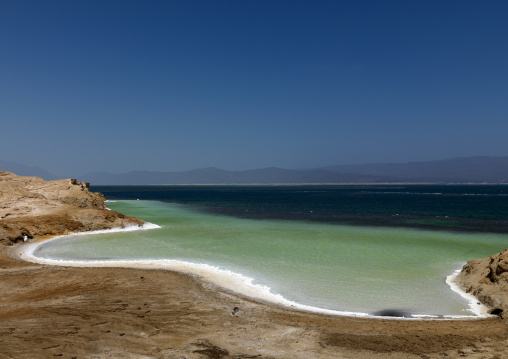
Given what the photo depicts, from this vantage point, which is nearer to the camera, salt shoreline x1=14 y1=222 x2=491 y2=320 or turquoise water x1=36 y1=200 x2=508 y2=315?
salt shoreline x1=14 y1=222 x2=491 y2=320

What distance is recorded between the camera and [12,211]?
82.8ft

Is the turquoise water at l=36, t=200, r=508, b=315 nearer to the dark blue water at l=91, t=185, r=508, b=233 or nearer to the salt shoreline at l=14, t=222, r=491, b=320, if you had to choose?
the salt shoreline at l=14, t=222, r=491, b=320

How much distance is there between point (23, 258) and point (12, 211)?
11.5 m

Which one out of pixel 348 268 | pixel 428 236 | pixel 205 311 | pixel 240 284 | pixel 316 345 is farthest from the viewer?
pixel 428 236

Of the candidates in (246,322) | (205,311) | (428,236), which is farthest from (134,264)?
(428,236)

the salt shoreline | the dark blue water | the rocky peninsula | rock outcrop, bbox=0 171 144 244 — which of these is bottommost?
the dark blue water

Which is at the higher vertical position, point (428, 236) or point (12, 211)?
point (12, 211)

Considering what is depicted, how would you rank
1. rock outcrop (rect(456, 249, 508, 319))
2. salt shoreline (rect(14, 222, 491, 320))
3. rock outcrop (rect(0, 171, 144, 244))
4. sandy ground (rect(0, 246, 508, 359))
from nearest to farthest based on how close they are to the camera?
sandy ground (rect(0, 246, 508, 359)), salt shoreline (rect(14, 222, 491, 320)), rock outcrop (rect(456, 249, 508, 319)), rock outcrop (rect(0, 171, 144, 244))

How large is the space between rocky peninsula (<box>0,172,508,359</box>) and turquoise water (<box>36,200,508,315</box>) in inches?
60.9

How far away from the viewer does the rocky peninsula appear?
6422 millimetres

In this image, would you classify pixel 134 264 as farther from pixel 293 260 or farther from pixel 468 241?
pixel 468 241

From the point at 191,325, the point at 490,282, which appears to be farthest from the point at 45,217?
the point at 490,282

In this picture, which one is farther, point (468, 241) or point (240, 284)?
point (468, 241)

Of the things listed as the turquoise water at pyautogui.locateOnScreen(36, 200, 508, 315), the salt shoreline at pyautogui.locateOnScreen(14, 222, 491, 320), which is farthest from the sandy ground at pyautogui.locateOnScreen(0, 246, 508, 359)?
the turquoise water at pyautogui.locateOnScreen(36, 200, 508, 315)
